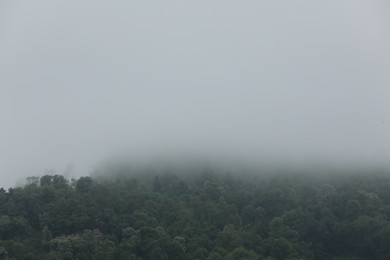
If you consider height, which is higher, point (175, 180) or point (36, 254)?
point (175, 180)

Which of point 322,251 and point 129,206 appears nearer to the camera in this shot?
point 322,251

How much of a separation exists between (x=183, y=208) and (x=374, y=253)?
83.7 feet

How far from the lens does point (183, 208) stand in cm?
10731

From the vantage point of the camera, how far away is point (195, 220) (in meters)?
104

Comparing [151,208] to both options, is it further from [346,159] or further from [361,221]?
[346,159]

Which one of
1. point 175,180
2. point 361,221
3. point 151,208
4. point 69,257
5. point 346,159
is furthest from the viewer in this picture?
point 346,159

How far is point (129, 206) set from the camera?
107 metres

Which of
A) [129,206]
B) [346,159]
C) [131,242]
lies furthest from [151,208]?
[346,159]

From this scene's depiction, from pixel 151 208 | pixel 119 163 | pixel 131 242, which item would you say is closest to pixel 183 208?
pixel 151 208

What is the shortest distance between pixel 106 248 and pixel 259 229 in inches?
823

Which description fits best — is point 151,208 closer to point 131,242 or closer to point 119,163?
point 131,242

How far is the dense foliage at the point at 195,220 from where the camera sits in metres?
93.9

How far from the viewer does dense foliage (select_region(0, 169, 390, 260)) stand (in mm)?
→ 93875

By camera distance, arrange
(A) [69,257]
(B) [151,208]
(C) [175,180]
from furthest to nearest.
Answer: (C) [175,180], (B) [151,208], (A) [69,257]
